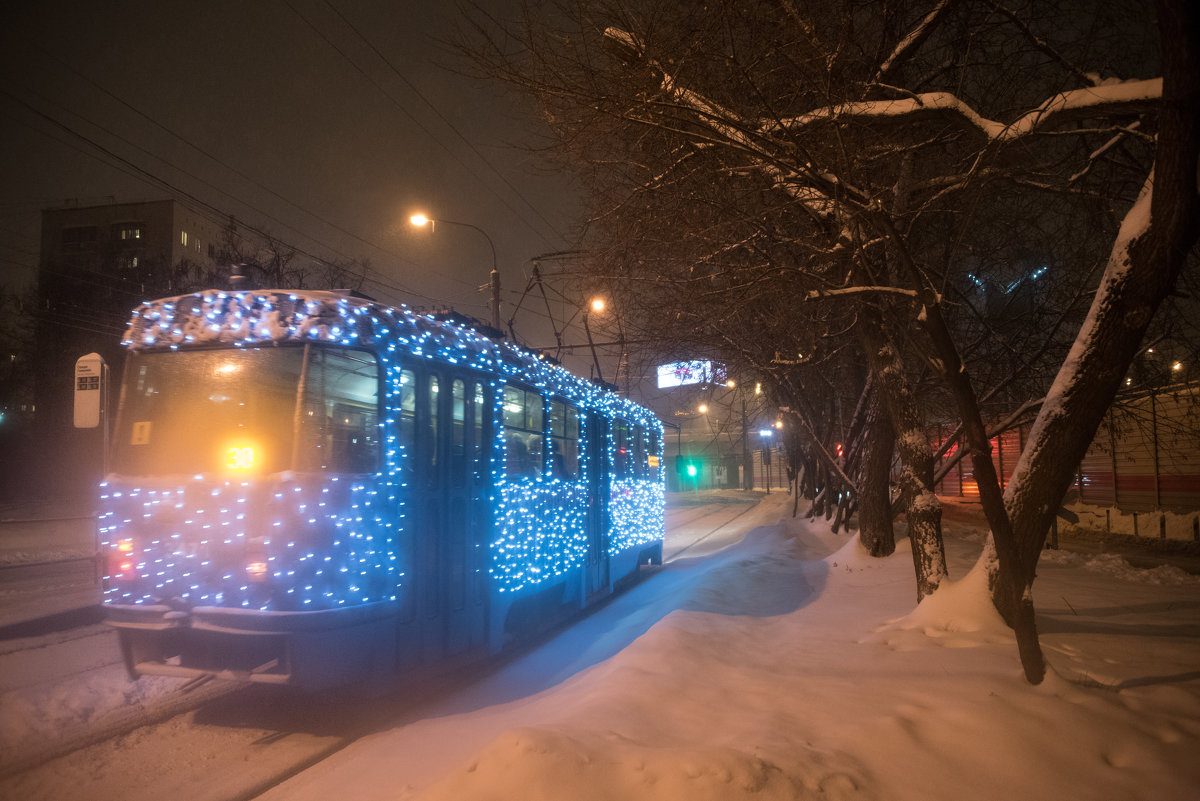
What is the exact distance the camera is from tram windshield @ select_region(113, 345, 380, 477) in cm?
520

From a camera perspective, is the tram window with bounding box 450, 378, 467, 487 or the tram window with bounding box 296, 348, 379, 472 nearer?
the tram window with bounding box 296, 348, 379, 472

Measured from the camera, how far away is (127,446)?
561cm

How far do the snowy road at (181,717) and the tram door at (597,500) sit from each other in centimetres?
171

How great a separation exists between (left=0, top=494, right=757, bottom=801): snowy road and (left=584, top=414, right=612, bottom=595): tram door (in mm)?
1711

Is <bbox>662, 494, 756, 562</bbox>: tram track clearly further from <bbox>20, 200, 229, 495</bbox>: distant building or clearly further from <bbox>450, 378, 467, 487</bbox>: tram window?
<bbox>20, 200, 229, 495</bbox>: distant building

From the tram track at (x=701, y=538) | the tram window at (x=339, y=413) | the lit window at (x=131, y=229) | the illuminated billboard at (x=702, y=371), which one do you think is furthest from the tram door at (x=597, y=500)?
the lit window at (x=131, y=229)

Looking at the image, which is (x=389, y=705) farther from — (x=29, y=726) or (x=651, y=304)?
(x=651, y=304)

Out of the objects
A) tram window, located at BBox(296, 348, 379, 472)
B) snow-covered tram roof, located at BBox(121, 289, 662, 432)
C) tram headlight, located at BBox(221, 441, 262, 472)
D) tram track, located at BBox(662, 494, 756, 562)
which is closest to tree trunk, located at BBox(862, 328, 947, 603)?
snow-covered tram roof, located at BBox(121, 289, 662, 432)

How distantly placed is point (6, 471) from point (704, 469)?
54.1 m

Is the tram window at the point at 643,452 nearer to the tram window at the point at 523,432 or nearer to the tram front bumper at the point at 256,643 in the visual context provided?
the tram window at the point at 523,432

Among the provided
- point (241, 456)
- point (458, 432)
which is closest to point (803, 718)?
point (458, 432)

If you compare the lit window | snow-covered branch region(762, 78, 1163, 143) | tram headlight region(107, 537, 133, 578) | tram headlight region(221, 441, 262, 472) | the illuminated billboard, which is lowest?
tram headlight region(107, 537, 133, 578)

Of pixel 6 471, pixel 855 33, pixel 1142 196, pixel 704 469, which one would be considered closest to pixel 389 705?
pixel 1142 196

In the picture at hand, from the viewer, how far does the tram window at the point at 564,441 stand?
877 centimetres
